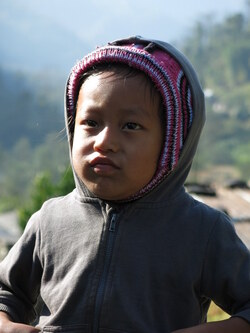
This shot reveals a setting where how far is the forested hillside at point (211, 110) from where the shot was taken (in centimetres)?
6762

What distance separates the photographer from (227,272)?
187cm

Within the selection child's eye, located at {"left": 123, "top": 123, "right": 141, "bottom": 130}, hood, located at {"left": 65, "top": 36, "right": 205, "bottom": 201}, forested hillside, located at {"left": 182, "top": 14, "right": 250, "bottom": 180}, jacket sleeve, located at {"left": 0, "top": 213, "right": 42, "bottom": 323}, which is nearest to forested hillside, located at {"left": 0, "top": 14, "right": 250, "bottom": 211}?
forested hillside, located at {"left": 182, "top": 14, "right": 250, "bottom": 180}

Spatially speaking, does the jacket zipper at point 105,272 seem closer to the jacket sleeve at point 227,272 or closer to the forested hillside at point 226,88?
the jacket sleeve at point 227,272

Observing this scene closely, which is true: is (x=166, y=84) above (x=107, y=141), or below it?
above

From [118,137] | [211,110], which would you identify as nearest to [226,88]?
[211,110]

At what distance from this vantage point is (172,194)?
2.00 m

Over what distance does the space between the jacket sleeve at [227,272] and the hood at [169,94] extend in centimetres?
21

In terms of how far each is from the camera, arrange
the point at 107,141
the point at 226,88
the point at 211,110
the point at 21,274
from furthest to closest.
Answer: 1. the point at 226,88
2. the point at 211,110
3. the point at 21,274
4. the point at 107,141

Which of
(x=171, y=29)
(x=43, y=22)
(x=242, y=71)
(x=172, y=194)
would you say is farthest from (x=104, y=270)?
(x=43, y=22)

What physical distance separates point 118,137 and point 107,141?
0.12ft

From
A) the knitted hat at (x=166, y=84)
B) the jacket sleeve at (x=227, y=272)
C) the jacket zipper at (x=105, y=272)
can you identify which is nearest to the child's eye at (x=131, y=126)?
the knitted hat at (x=166, y=84)

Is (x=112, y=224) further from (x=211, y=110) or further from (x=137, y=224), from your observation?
(x=211, y=110)

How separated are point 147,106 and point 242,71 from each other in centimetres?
7617

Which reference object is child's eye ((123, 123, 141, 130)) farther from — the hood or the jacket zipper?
the jacket zipper
